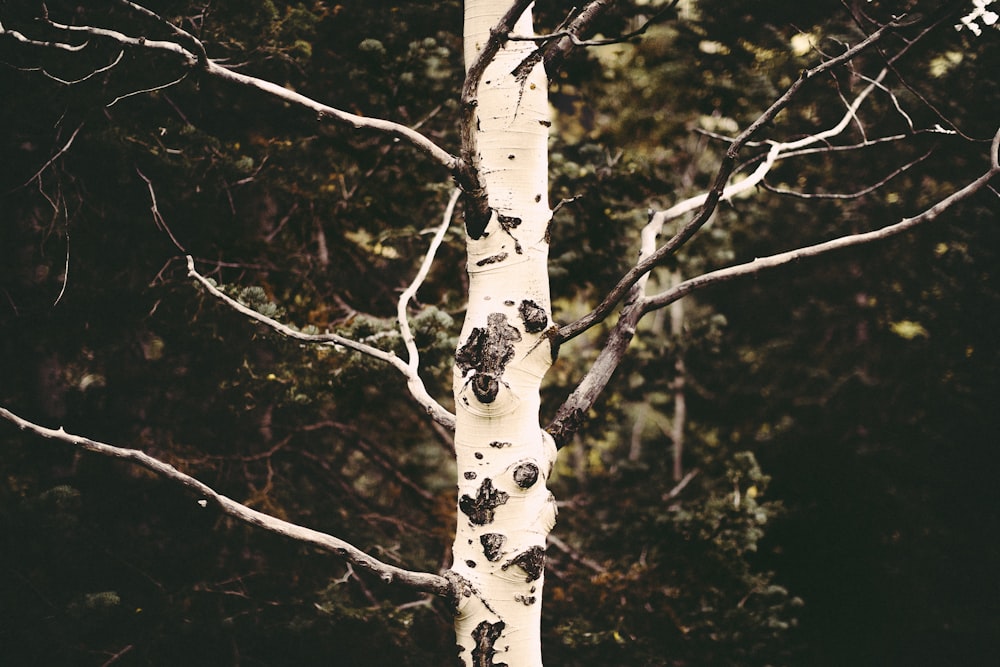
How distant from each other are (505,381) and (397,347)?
5.23 feet

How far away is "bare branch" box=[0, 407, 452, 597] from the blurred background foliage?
1299 mm

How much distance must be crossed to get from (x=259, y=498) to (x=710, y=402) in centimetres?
322

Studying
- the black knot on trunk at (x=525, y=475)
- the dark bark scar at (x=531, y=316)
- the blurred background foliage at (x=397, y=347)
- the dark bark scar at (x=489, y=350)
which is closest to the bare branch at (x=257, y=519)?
the black knot on trunk at (x=525, y=475)

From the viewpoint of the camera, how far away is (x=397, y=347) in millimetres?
3150

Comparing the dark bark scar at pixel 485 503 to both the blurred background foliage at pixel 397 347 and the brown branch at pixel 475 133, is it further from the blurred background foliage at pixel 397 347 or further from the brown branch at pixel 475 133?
the blurred background foliage at pixel 397 347

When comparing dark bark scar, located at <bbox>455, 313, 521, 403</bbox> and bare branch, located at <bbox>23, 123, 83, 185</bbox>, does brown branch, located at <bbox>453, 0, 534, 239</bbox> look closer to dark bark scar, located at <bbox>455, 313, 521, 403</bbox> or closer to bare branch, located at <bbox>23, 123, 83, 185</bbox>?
dark bark scar, located at <bbox>455, 313, 521, 403</bbox>

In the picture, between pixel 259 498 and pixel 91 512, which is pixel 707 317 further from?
pixel 91 512

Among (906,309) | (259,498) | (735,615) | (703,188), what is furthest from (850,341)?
(259,498)

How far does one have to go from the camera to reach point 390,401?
420 centimetres

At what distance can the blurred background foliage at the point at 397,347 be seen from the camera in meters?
3.14

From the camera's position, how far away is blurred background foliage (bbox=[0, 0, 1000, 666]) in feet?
10.3

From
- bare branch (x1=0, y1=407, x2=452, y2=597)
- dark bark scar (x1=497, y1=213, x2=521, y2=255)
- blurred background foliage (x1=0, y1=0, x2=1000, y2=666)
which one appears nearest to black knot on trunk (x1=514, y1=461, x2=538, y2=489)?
bare branch (x1=0, y1=407, x2=452, y2=597)

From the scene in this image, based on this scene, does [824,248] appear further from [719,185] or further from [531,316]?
[531,316]

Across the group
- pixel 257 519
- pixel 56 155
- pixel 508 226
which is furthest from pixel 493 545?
pixel 56 155
